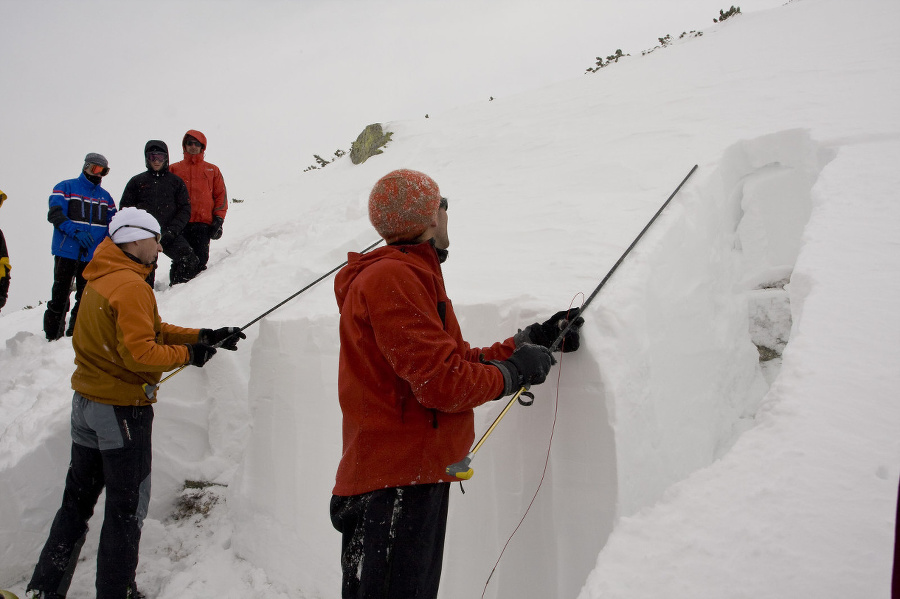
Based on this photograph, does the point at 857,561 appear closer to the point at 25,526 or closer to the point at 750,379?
the point at 750,379

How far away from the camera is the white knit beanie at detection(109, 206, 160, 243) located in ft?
9.78

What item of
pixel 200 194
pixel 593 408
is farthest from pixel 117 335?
pixel 200 194

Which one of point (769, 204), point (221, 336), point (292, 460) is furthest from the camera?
point (769, 204)

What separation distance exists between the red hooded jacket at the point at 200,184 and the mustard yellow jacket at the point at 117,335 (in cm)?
376

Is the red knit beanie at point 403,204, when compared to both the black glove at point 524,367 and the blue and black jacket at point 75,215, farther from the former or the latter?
the blue and black jacket at point 75,215

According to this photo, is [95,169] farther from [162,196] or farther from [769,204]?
[769,204]

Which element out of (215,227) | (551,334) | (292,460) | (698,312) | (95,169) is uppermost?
(95,169)

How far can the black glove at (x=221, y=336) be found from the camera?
3.48 meters

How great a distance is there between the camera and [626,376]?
2.52 metres

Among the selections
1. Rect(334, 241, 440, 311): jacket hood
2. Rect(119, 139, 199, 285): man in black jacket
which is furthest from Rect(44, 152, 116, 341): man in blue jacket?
Rect(334, 241, 440, 311): jacket hood

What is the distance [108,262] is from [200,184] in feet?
13.0

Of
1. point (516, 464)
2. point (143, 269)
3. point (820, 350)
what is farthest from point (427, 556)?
point (143, 269)

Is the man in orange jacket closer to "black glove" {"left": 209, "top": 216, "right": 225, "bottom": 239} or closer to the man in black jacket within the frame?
"black glove" {"left": 209, "top": 216, "right": 225, "bottom": 239}

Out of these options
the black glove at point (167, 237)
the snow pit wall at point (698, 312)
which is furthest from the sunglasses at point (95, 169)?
the snow pit wall at point (698, 312)
